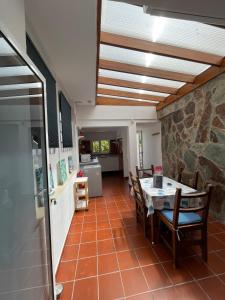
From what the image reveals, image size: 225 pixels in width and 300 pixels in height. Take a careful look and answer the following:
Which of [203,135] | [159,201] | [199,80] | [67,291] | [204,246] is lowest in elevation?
[67,291]

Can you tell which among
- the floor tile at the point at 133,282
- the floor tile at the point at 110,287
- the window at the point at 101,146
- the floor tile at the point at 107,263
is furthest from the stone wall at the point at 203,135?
the window at the point at 101,146

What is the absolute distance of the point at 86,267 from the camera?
6.24ft

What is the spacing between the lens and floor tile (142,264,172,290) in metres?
1.62

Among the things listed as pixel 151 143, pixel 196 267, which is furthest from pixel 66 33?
pixel 151 143

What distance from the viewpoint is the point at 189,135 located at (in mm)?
3461

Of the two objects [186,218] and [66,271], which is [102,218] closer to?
[66,271]

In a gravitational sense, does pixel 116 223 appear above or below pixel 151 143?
below

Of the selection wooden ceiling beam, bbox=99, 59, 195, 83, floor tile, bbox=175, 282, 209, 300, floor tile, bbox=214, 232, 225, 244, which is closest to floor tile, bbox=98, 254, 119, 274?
floor tile, bbox=175, 282, 209, 300

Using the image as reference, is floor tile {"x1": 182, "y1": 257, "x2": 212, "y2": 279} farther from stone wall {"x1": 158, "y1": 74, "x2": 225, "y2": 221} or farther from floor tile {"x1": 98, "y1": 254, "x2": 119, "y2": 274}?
stone wall {"x1": 158, "y1": 74, "x2": 225, "y2": 221}

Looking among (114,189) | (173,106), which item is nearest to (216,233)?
(173,106)

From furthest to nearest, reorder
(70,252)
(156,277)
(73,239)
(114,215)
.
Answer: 1. (114,215)
2. (73,239)
3. (70,252)
4. (156,277)

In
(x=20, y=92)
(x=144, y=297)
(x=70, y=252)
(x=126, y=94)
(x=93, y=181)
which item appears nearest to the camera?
(x=20, y=92)

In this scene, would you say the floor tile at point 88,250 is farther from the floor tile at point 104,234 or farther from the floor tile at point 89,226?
the floor tile at point 89,226

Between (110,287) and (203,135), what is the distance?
262 cm
